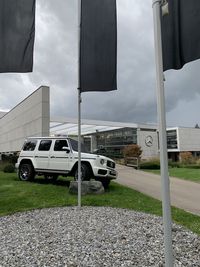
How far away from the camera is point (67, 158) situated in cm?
1330

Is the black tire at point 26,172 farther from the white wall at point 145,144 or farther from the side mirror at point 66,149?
the white wall at point 145,144

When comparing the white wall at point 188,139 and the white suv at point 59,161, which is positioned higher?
the white wall at point 188,139

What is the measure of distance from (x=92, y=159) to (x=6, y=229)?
21.0ft

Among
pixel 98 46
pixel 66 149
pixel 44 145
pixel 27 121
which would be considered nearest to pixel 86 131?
pixel 27 121

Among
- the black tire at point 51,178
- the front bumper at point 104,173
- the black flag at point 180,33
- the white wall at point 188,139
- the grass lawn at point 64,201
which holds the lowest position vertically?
the grass lawn at point 64,201

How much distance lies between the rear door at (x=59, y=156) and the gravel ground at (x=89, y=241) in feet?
17.8

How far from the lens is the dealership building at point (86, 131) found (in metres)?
24.1

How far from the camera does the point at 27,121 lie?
91.1ft

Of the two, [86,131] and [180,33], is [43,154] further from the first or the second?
[86,131]

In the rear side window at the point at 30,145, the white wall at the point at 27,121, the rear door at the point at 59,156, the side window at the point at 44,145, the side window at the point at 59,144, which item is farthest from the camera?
the white wall at the point at 27,121

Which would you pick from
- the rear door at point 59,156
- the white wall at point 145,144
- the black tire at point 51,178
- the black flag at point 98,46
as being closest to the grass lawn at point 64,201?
the rear door at point 59,156

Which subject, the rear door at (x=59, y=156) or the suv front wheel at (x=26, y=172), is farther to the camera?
the suv front wheel at (x=26, y=172)

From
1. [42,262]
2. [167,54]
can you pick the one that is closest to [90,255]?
[42,262]

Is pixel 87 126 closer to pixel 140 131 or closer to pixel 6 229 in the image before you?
pixel 140 131
